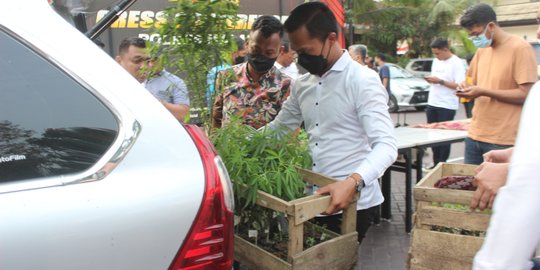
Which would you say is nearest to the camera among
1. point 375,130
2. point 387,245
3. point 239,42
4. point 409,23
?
point 375,130

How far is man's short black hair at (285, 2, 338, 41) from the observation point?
236 centimetres

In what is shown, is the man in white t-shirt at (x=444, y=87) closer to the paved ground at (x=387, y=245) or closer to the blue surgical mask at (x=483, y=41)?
the paved ground at (x=387, y=245)

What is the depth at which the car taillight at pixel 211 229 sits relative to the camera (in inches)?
56.7

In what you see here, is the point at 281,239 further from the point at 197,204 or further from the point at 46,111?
the point at 46,111

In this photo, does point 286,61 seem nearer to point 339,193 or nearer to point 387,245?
point 387,245

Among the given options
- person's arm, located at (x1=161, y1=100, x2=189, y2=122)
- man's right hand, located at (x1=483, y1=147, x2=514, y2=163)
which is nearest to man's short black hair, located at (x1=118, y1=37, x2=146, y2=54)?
person's arm, located at (x1=161, y1=100, x2=189, y2=122)

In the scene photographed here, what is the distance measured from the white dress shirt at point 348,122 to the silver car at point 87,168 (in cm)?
98

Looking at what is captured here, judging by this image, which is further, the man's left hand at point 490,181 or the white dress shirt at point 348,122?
the white dress shirt at point 348,122

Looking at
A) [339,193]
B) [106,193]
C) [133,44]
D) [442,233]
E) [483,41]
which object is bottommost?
[442,233]

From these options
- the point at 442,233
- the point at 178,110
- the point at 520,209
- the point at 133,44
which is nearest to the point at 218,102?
the point at 178,110

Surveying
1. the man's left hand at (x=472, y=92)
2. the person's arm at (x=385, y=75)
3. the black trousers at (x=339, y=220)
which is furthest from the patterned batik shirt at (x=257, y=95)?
the person's arm at (x=385, y=75)

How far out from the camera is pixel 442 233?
2.21m

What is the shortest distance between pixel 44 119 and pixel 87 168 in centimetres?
20

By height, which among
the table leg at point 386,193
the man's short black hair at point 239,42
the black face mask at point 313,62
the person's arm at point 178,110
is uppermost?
the man's short black hair at point 239,42
